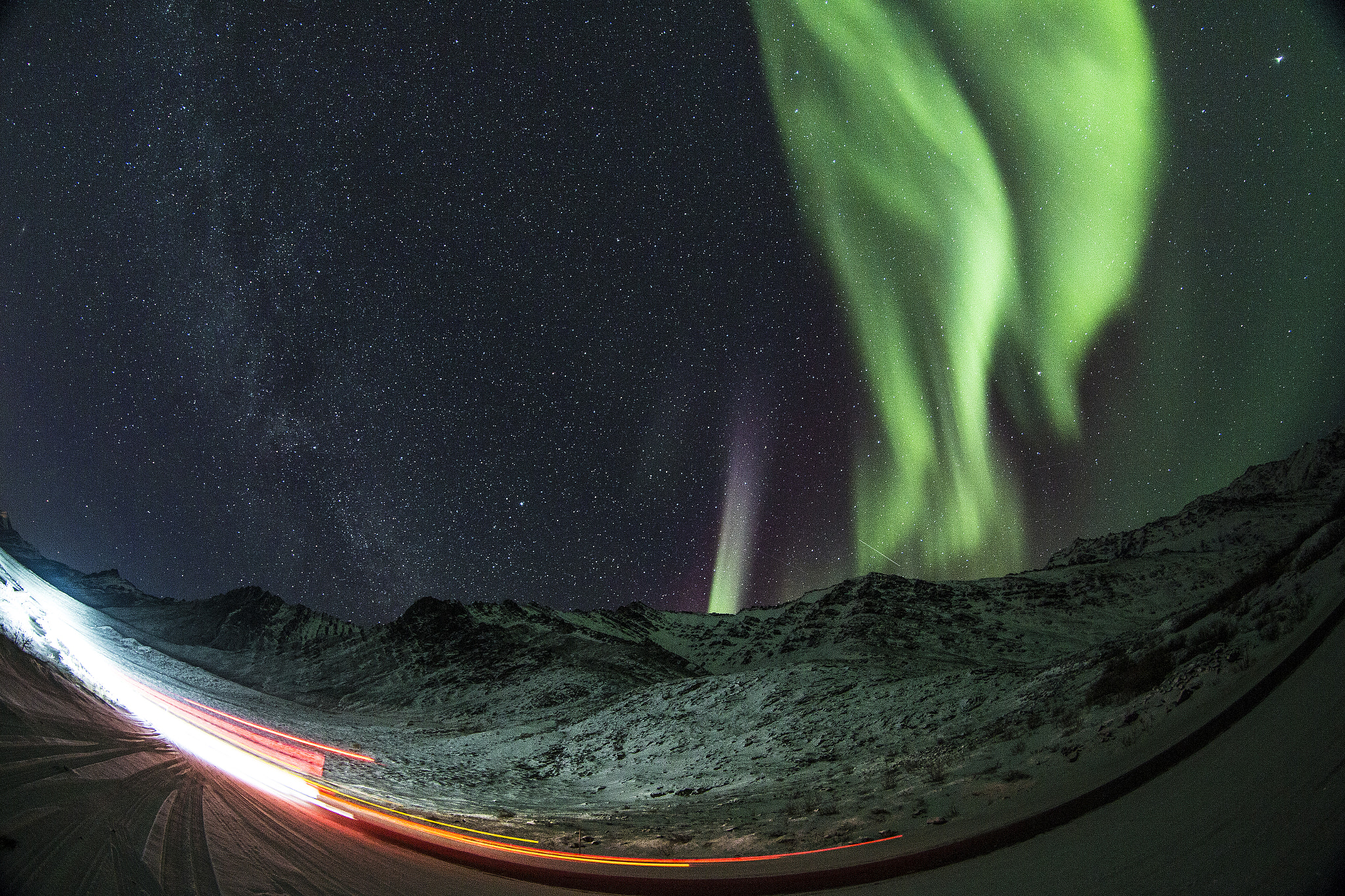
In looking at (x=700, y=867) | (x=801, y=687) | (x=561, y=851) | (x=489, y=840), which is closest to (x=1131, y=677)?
(x=700, y=867)

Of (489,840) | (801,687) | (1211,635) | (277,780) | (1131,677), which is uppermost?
(801,687)

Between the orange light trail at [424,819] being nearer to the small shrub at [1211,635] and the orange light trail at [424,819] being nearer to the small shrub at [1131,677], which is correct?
the small shrub at [1131,677]

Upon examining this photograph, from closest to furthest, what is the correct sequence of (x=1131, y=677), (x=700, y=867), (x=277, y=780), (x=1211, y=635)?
(x=700, y=867)
(x=1211, y=635)
(x=1131, y=677)
(x=277, y=780)

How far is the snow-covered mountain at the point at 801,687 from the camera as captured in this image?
8250 millimetres

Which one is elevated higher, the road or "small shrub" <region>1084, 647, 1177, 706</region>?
"small shrub" <region>1084, 647, 1177, 706</region>

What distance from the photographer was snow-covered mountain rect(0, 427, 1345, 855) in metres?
8.25

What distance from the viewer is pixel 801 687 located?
96.5 ft

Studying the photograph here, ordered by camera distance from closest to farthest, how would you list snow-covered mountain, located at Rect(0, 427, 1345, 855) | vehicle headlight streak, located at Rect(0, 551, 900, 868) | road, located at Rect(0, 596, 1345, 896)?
road, located at Rect(0, 596, 1345, 896) → vehicle headlight streak, located at Rect(0, 551, 900, 868) → snow-covered mountain, located at Rect(0, 427, 1345, 855)

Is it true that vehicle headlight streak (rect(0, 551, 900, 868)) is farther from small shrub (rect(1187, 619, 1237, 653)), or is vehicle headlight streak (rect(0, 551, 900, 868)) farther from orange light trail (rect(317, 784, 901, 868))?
small shrub (rect(1187, 619, 1237, 653))

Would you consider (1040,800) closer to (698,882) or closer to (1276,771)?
(1276,771)

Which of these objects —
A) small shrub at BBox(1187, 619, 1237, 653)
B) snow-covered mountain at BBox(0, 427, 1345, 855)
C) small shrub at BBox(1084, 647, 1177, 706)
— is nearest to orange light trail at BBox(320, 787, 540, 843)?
snow-covered mountain at BBox(0, 427, 1345, 855)

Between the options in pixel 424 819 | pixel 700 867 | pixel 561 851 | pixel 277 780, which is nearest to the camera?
pixel 700 867

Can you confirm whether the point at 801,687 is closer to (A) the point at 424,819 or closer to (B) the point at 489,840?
(A) the point at 424,819

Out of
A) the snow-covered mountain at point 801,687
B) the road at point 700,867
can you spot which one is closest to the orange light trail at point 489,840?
the road at point 700,867
